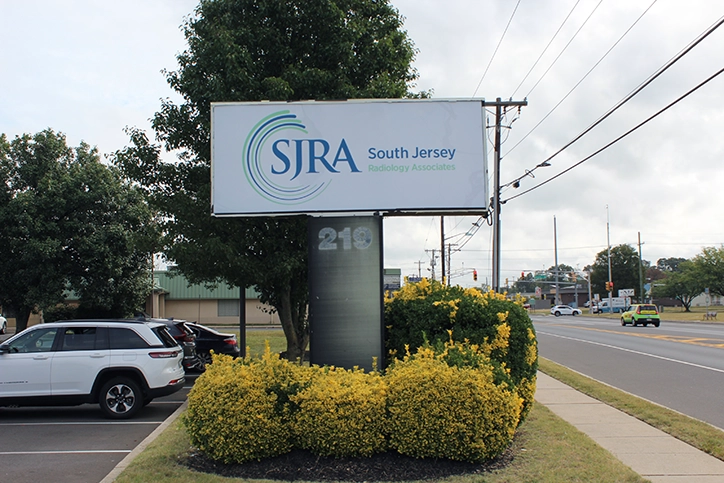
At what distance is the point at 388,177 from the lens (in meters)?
9.07

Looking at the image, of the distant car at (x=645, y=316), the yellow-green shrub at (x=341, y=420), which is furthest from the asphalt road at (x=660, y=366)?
the distant car at (x=645, y=316)

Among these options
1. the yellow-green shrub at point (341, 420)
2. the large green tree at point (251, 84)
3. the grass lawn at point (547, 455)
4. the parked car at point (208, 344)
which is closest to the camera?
the grass lawn at point (547, 455)

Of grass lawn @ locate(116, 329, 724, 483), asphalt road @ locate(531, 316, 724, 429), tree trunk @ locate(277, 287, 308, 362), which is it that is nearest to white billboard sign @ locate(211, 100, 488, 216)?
grass lawn @ locate(116, 329, 724, 483)

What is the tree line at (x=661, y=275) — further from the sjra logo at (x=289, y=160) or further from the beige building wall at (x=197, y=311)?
the sjra logo at (x=289, y=160)

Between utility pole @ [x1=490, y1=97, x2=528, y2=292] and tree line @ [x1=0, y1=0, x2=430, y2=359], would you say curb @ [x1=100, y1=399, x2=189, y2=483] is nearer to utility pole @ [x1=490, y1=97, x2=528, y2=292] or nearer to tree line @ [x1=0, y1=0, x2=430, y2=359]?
tree line @ [x1=0, y1=0, x2=430, y2=359]

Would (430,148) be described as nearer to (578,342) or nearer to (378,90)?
(378,90)

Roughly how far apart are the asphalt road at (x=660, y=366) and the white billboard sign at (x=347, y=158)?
557cm

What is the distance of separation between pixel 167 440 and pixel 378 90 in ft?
26.8

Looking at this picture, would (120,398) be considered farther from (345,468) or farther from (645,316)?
(645,316)

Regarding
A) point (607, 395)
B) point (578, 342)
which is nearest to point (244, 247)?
point (607, 395)

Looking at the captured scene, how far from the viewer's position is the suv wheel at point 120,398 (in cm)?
1041

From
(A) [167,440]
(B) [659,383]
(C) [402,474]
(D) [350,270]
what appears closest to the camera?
(C) [402,474]

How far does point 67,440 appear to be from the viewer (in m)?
8.84

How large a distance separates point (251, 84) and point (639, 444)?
9.63 meters
